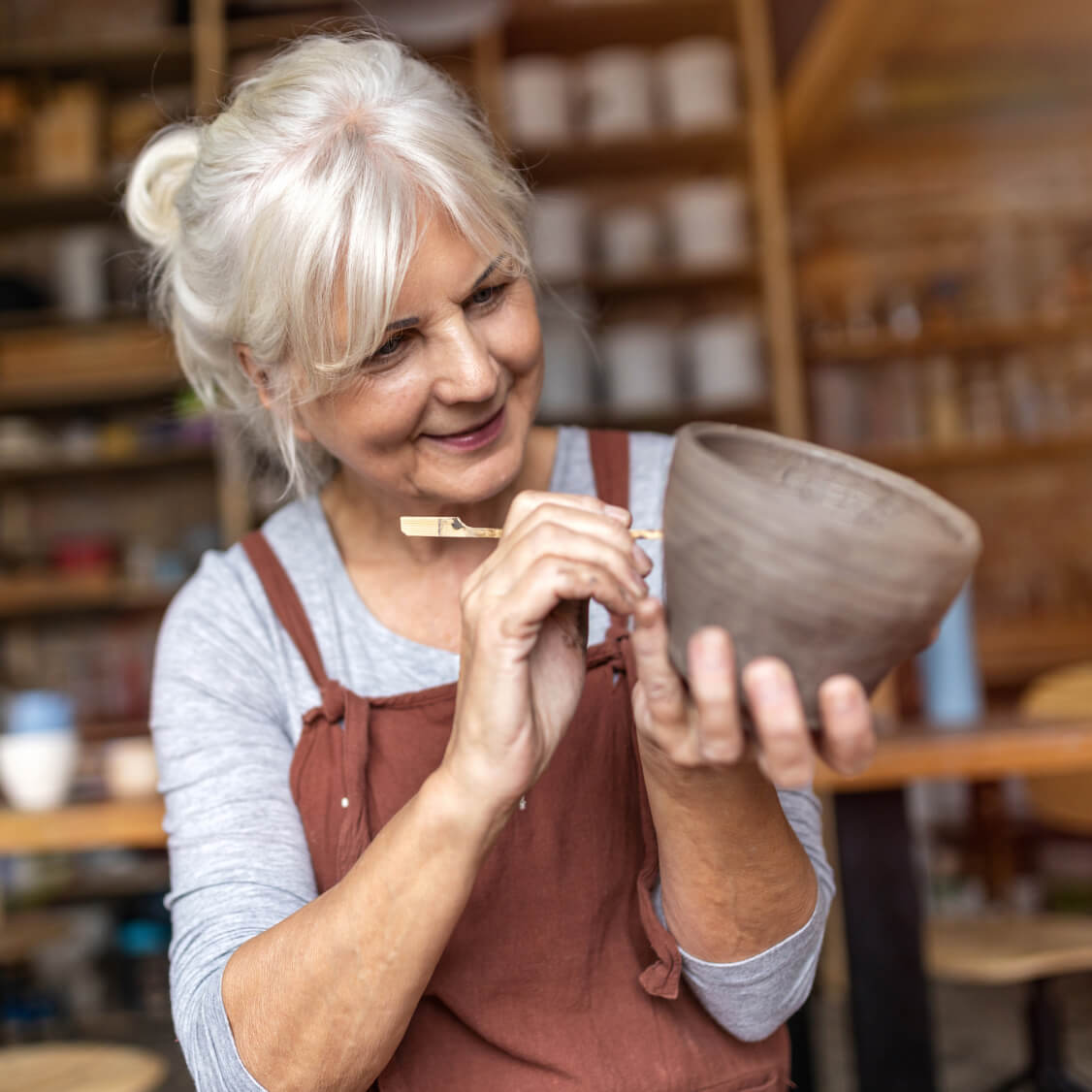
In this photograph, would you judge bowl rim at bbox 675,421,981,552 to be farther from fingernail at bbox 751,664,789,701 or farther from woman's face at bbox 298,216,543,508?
woman's face at bbox 298,216,543,508

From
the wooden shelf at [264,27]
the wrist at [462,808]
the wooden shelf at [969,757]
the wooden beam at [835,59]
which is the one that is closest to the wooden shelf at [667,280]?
the wooden beam at [835,59]

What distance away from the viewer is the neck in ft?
3.72

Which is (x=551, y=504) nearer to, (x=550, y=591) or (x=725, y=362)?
(x=550, y=591)

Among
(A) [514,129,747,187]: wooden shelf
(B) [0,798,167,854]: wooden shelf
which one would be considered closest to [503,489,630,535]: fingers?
(B) [0,798,167,854]: wooden shelf

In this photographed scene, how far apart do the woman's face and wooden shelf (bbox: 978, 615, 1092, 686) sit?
3.02m

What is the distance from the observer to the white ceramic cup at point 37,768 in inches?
63.8

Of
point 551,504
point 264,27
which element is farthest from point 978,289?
point 551,504

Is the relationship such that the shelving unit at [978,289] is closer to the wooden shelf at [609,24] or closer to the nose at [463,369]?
the wooden shelf at [609,24]

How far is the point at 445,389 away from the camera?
0.96 metres

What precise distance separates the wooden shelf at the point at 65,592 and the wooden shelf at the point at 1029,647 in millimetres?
2418

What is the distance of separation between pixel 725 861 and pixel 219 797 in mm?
393

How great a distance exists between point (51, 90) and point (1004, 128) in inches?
117

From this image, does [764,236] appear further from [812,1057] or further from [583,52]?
[812,1057]

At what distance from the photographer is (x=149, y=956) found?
3229 mm
